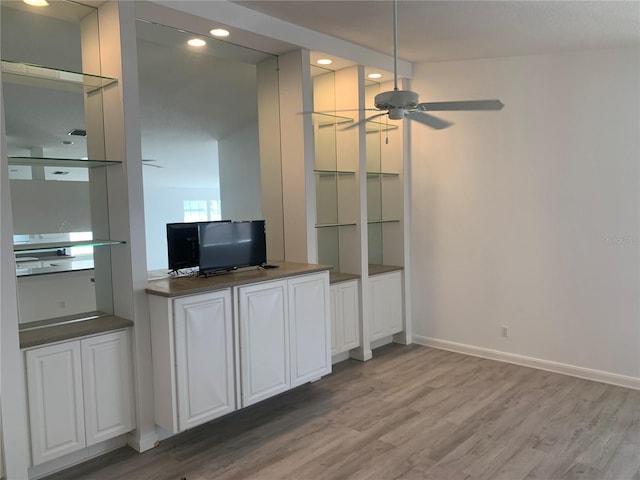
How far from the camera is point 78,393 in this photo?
2746 millimetres

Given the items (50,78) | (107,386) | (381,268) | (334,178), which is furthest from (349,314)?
(50,78)

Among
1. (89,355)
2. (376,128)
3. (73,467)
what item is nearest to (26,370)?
(89,355)

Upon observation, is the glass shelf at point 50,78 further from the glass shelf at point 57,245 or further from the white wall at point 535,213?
the white wall at point 535,213

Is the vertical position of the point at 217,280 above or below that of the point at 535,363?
above

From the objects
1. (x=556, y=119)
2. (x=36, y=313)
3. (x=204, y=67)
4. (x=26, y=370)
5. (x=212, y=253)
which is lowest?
(x=26, y=370)

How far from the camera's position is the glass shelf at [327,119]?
14.6 feet

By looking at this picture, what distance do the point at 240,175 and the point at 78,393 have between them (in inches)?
85.1

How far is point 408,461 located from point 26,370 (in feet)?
7.23

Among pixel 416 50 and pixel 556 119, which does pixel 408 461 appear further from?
pixel 416 50

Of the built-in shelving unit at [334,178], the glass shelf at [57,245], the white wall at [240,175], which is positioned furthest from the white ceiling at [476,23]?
the glass shelf at [57,245]

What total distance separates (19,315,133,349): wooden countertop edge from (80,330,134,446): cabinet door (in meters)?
0.05

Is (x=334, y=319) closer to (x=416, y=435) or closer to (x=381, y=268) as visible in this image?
(x=381, y=268)

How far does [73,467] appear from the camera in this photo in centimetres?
283

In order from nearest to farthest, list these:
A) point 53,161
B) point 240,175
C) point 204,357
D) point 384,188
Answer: point 53,161, point 204,357, point 240,175, point 384,188
